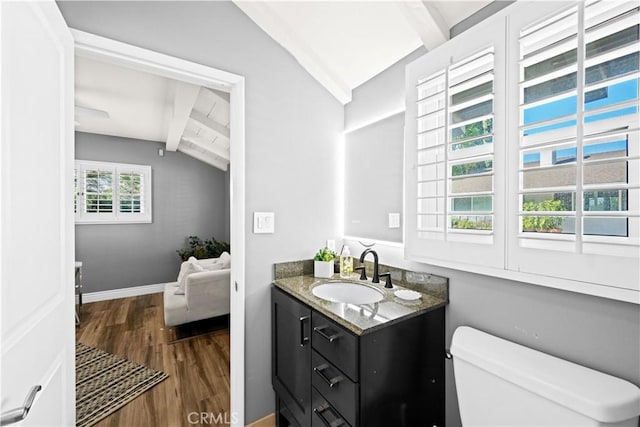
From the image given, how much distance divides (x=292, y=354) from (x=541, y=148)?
4.80ft

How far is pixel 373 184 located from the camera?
191 cm

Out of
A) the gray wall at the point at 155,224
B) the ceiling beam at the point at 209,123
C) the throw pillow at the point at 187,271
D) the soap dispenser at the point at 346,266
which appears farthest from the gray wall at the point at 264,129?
the gray wall at the point at 155,224

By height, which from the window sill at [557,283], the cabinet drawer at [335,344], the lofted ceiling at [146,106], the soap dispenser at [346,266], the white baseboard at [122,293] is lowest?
the white baseboard at [122,293]

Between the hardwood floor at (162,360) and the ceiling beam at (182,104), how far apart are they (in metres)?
2.32

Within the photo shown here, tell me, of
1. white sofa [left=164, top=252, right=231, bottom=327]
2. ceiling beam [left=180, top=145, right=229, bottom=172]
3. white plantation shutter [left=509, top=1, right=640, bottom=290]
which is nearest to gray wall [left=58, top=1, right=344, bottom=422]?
white plantation shutter [left=509, top=1, right=640, bottom=290]

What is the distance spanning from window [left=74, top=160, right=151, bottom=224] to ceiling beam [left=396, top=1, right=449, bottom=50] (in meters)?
4.41

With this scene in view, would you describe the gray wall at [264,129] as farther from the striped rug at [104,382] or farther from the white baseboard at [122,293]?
the white baseboard at [122,293]

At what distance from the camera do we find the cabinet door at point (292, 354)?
4.63 ft

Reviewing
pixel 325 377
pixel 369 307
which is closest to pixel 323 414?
pixel 325 377

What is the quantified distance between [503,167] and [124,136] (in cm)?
490

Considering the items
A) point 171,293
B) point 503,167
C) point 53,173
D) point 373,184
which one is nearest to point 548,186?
point 503,167

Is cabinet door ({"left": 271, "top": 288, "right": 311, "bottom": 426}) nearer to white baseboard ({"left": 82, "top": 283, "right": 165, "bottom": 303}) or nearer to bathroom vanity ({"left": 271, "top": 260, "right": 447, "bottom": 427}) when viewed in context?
bathroom vanity ({"left": 271, "top": 260, "right": 447, "bottom": 427})

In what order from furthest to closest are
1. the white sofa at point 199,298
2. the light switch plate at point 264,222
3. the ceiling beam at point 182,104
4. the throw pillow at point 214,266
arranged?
the throw pillow at point 214,266 → the white sofa at point 199,298 → the ceiling beam at point 182,104 → the light switch plate at point 264,222

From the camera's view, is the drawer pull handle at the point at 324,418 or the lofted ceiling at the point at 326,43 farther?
the lofted ceiling at the point at 326,43
